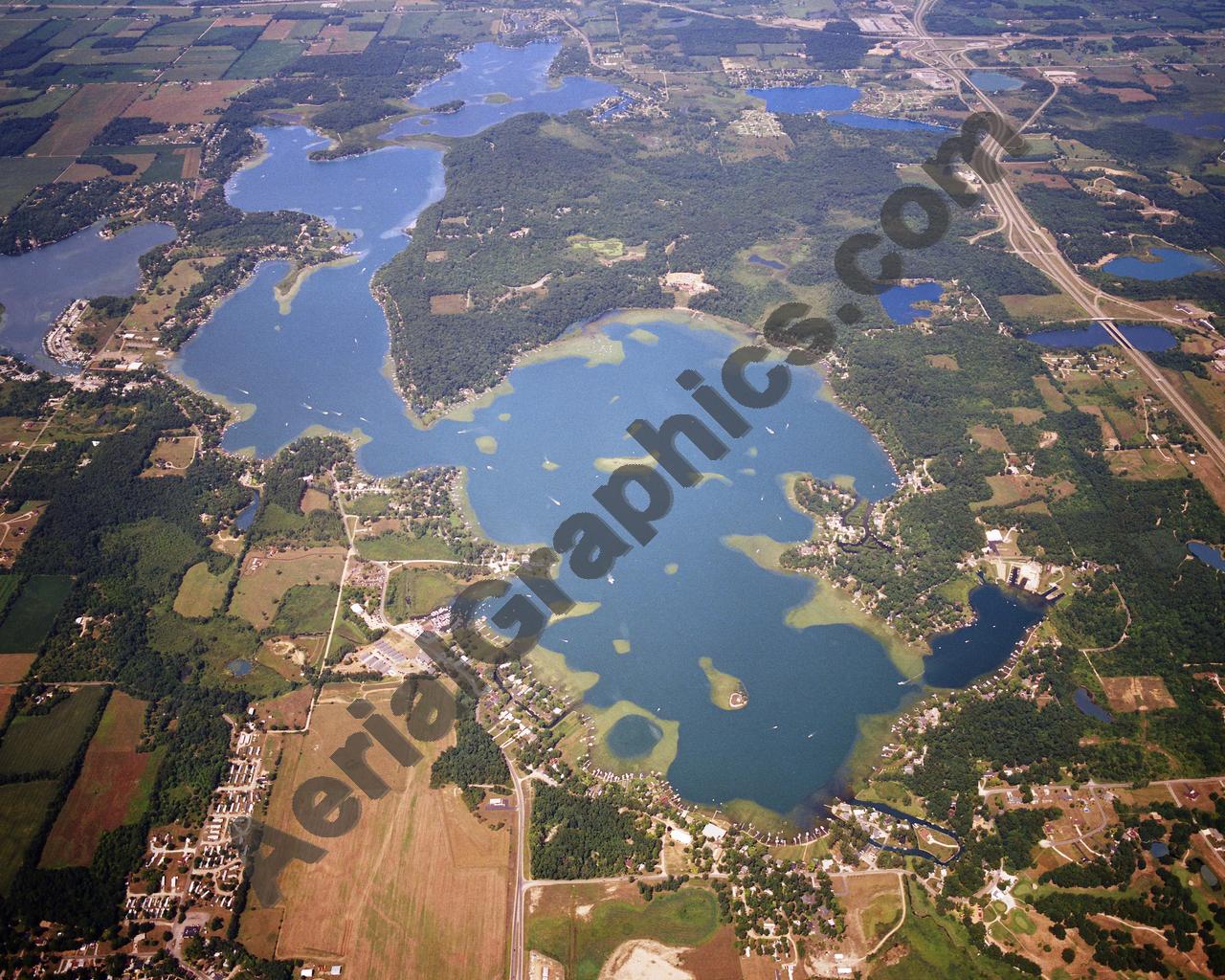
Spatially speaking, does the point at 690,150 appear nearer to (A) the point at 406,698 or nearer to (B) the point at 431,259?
(B) the point at 431,259

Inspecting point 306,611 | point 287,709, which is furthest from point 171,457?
point 287,709

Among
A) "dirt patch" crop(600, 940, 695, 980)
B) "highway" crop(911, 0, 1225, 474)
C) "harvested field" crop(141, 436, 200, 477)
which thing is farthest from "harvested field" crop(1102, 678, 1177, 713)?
"harvested field" crop(141, 436, 200, 477)

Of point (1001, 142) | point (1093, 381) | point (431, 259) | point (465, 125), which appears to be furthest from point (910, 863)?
point (465, 125)

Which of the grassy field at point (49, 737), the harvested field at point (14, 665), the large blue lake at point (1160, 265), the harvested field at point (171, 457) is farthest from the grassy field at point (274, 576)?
the large blue lake at point (1160, 265)

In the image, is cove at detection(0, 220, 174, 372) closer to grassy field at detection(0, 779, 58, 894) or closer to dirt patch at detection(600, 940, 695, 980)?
grassy field at detection(0, 779, 58, 894)

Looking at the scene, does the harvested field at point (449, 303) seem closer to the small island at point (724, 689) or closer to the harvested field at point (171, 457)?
the harvested field at point (171, 457)

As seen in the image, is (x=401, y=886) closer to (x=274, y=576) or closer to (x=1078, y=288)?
(x=274, y=576)
